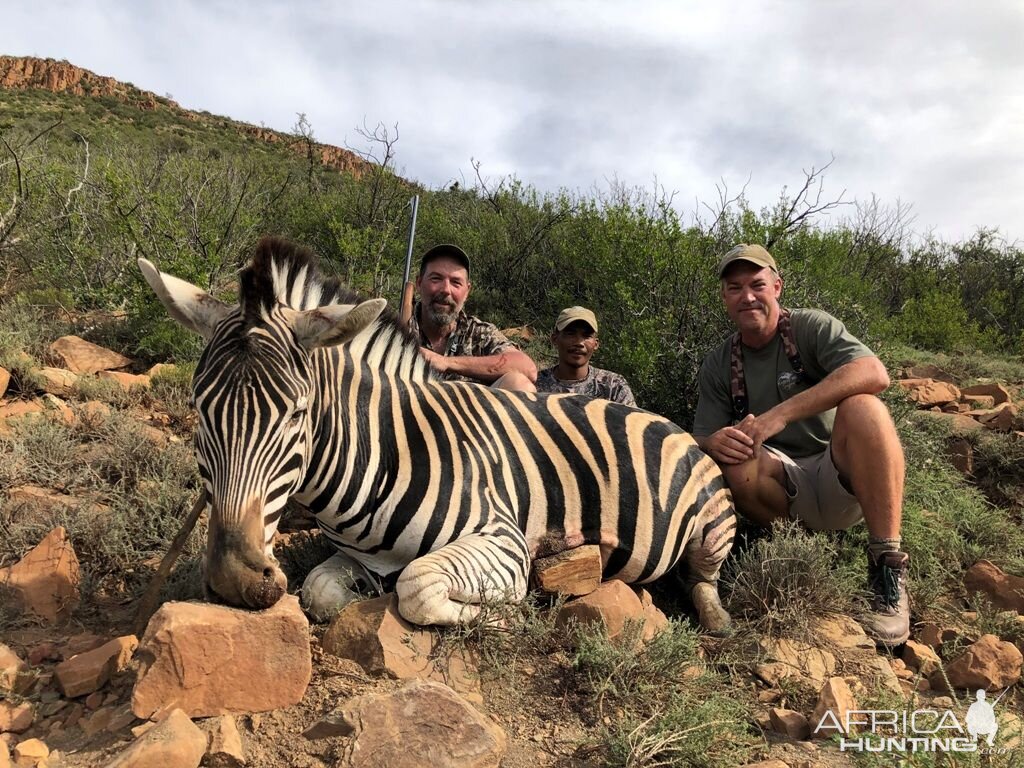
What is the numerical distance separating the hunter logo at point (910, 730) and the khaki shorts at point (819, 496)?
1175mm

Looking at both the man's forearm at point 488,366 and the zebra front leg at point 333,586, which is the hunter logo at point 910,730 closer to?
the zebra front leg at point 333,586

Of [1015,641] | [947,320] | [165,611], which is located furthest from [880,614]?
[947,320]

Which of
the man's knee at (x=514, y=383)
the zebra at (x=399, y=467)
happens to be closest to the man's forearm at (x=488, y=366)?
the man's knee at (x=514, y=383)

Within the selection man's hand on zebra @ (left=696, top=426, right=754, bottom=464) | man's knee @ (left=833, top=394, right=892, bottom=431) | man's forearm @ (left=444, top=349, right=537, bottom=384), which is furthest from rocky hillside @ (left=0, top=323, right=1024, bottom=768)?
man's forearm @ (left=444, top=349, right=537, bottom=384)

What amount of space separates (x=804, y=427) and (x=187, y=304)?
132 inches

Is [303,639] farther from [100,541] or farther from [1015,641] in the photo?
[1015,641]

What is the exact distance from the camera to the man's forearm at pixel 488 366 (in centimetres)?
460

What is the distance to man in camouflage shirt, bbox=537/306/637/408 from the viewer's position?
16.4ft

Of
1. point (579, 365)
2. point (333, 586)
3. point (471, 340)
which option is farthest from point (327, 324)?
point (579, 365)

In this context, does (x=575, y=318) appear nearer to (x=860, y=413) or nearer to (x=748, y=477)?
(x=748, y=477)

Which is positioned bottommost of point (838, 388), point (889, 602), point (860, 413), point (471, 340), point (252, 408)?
point (889, 602)

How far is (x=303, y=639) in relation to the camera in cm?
199

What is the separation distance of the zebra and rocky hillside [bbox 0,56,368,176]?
3609cm

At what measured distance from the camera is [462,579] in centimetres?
234
